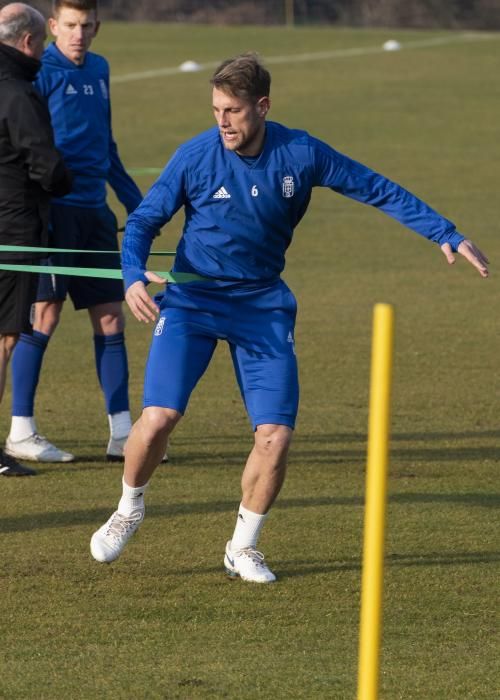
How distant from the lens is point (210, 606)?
568cm

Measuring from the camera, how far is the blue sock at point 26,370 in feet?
26.0

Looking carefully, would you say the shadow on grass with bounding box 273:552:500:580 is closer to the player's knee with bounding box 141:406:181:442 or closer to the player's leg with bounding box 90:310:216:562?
the player's leg with bounding box 90:310:216:562

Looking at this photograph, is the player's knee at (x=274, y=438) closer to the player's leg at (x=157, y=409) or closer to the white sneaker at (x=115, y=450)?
the player's leg at (x=157, y=409)

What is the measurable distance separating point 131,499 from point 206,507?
1066mm

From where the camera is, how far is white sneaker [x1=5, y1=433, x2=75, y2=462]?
25.6ft

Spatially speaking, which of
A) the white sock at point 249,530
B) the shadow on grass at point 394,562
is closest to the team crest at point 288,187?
the white sock at point 249,530

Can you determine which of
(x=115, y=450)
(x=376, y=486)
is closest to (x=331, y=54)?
(x=115, y=450)

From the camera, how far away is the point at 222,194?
18.8 feet

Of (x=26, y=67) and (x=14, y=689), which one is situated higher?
(x=26, y=67)

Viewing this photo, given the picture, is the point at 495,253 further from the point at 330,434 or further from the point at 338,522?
the point at 338,522

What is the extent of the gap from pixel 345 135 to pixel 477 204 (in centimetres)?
615

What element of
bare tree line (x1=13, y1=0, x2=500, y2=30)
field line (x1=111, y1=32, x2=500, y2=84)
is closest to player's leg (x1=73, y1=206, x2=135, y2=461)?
field line (x1=111, y1=32, x2=500, y2=84)

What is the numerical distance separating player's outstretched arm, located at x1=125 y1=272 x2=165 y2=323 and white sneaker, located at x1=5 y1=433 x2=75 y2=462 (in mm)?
2474

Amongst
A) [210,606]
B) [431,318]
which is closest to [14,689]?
[210,606]
